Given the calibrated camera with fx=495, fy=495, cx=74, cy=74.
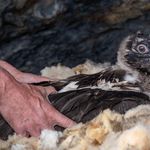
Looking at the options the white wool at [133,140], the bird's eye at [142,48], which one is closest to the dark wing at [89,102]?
the bird's eye at [142,48]

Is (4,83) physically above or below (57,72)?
above

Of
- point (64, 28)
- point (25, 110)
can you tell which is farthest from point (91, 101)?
point (64, 28)

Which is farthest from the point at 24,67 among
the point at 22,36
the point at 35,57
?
the point at 22,36

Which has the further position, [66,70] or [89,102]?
[66,70]

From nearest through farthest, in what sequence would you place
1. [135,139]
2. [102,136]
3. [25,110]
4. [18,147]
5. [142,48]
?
[135,139], [102,136], [18,147], [25,110], [142,48]

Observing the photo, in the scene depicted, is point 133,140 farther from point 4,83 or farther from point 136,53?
point 136,53

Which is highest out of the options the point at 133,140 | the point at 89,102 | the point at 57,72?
the point at 133,140

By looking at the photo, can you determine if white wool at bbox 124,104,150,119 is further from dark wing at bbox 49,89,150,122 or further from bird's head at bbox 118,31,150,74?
bird's head at bbox 118,31,150,74

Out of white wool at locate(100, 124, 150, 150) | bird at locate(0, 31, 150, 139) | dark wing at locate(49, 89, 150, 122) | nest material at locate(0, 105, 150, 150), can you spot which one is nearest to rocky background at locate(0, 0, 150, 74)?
bird at locate(0, 31, 150, 139)
